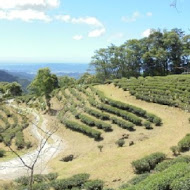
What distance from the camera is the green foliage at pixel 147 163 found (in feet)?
55.5

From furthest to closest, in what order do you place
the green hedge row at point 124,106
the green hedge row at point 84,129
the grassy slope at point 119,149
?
the green hedge row at point 124,106, the green hedge row at point 84,129, the grassy slope at point 119,149

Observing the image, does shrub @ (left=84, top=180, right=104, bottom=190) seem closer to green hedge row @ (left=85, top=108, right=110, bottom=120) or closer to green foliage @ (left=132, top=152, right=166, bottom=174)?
green foliage @ (left=132, top=152, right=166, bottom=174)

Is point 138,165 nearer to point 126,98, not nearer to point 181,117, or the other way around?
point 181,117

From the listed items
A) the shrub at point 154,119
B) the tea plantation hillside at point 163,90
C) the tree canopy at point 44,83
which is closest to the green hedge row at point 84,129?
the shrub at point 154,119

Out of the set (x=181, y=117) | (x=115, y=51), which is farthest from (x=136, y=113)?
(x=115, y=51)

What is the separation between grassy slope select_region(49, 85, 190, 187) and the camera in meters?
18.5

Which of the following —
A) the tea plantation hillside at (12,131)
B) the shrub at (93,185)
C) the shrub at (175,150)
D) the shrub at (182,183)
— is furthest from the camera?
the tea plantation hillside at (12,131)

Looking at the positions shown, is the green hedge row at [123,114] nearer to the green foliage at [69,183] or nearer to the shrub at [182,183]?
the green foliage at [69,183]

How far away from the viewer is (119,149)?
76.9ft

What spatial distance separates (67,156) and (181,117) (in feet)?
40.3

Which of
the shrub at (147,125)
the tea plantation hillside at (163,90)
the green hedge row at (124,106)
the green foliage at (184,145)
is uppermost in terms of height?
the tea plantation hillside at (163,90)

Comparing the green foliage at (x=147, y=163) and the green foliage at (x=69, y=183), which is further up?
the green foliage at (x=147, y=163)

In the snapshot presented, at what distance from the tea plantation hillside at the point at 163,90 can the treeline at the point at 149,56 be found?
19.2 metres

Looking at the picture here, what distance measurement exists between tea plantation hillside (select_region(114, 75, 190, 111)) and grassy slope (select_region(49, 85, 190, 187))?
81 centimetres
